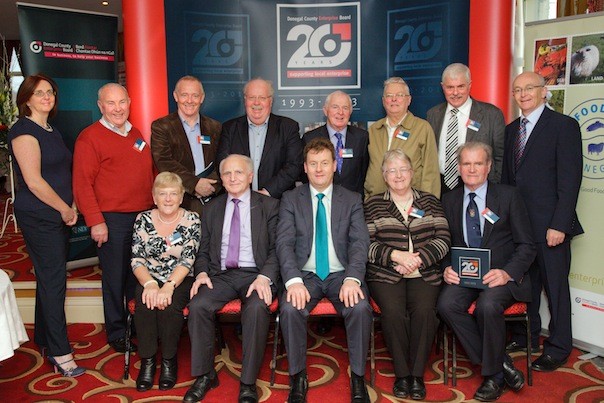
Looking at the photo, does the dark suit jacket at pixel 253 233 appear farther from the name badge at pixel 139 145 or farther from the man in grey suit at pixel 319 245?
the name badge at pixel 139 145

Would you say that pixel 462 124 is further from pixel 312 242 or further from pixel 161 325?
pixel 161 325

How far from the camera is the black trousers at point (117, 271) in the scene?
355 centimetres

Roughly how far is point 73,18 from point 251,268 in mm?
3075

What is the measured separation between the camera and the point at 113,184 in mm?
3486

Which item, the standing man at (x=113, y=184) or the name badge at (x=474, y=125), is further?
the name badge at (x=474, y=125)

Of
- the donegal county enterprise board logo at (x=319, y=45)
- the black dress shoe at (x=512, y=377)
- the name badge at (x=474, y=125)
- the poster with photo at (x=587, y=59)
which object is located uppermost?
the donegal county enterprise board logo at (x=319, y=45)

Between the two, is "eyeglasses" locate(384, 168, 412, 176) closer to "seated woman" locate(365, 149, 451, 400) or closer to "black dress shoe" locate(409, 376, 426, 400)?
"seated woman" locate(365, 149, 451, 400)

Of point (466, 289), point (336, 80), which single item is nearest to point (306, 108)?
point (336, 80)

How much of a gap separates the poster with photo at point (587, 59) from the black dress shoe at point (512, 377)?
6.19 ft

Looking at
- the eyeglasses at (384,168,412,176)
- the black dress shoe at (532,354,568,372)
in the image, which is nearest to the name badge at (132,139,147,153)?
the eyeglasses at (384,168,412,176)

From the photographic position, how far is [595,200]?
3.52 metres

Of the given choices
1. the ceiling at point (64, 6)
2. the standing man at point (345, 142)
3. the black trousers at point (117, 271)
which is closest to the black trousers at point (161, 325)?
the black trousers at point (117, 271)

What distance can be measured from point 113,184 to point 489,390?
2.56 metres

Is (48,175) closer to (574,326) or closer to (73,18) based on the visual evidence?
(73,18)
